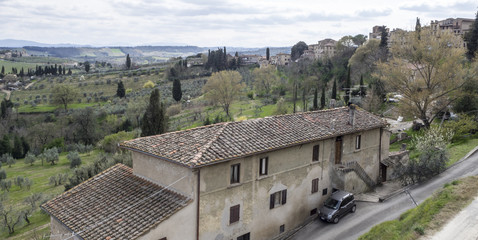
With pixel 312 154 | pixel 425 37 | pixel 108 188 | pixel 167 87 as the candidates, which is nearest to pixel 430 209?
pixel 312 154

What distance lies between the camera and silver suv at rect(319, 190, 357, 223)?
64.4ft

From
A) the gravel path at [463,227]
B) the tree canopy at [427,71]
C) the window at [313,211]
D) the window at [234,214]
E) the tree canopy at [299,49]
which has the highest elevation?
the tree canopy at [299,49]

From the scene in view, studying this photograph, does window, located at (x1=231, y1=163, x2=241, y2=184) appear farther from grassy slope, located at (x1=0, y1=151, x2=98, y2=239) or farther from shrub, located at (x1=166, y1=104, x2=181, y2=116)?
shrub, located at (x1=166, y1=104, x2=181, y2=116)

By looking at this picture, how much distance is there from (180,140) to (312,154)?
787 centimetres

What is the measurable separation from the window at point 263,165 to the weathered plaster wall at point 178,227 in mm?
4268

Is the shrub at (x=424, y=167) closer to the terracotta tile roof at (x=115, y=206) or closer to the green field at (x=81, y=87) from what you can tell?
the terracotta tile roof at (x=115, y=206)

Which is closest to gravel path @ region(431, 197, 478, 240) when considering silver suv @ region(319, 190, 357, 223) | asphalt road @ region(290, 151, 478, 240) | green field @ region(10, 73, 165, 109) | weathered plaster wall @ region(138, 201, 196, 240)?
asphalt road @ region(290, 151, 478, 240)

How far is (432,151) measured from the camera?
85.7ft

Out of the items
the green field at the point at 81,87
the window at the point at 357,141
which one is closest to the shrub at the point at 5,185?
the window at the point at 357,141

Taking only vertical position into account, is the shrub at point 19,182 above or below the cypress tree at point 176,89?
below

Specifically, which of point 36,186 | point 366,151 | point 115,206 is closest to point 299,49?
point 36,186

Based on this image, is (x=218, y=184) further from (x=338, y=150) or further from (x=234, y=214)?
(x=338, y=150)

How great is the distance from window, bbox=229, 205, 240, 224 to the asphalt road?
4.07 meters

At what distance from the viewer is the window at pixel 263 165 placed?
1753cm
